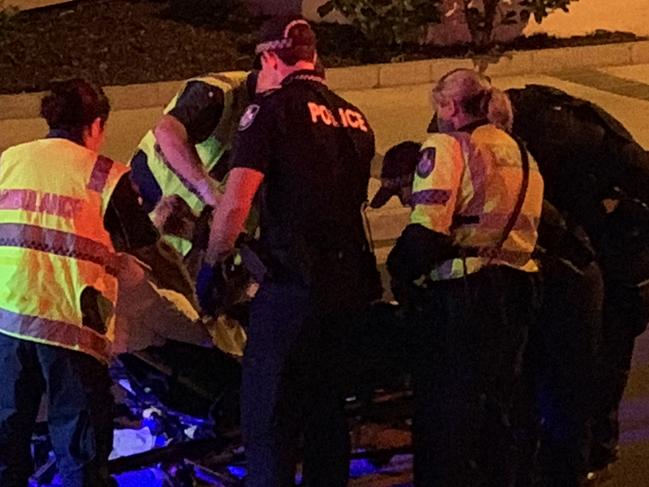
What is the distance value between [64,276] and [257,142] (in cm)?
69

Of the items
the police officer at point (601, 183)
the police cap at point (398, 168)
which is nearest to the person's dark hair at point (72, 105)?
the police cap at point (398, 168)

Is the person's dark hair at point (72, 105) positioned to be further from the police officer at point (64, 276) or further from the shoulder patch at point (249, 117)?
the shoulder patch at point (249, 117)

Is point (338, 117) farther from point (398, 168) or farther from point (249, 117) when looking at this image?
point (398, 168)

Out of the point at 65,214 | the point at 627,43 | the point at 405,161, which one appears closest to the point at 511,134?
the point at 405,161

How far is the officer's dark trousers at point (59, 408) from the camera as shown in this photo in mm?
4332

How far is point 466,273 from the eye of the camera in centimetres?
471

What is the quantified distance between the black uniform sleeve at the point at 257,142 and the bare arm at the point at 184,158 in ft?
2.61

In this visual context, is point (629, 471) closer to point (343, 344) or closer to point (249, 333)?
point (343, 344)

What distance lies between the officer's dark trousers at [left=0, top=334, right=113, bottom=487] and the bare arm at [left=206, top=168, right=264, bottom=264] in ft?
1.67

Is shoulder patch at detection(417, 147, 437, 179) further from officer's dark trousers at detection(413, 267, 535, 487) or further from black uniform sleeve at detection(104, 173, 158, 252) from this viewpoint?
black uniform sleeve at detection(104, 173, 158, 252)

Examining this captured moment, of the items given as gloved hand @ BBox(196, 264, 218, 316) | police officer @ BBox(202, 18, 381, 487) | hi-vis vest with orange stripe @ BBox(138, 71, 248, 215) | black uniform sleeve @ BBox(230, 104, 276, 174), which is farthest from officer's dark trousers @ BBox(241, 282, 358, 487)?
hi-vis vest with orange stripe @ BBox(138, 71, 248, 215)

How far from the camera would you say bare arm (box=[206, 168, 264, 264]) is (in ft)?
14.5

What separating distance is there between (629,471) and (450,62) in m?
9.31

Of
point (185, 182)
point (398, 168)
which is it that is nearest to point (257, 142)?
point (398, 168)
